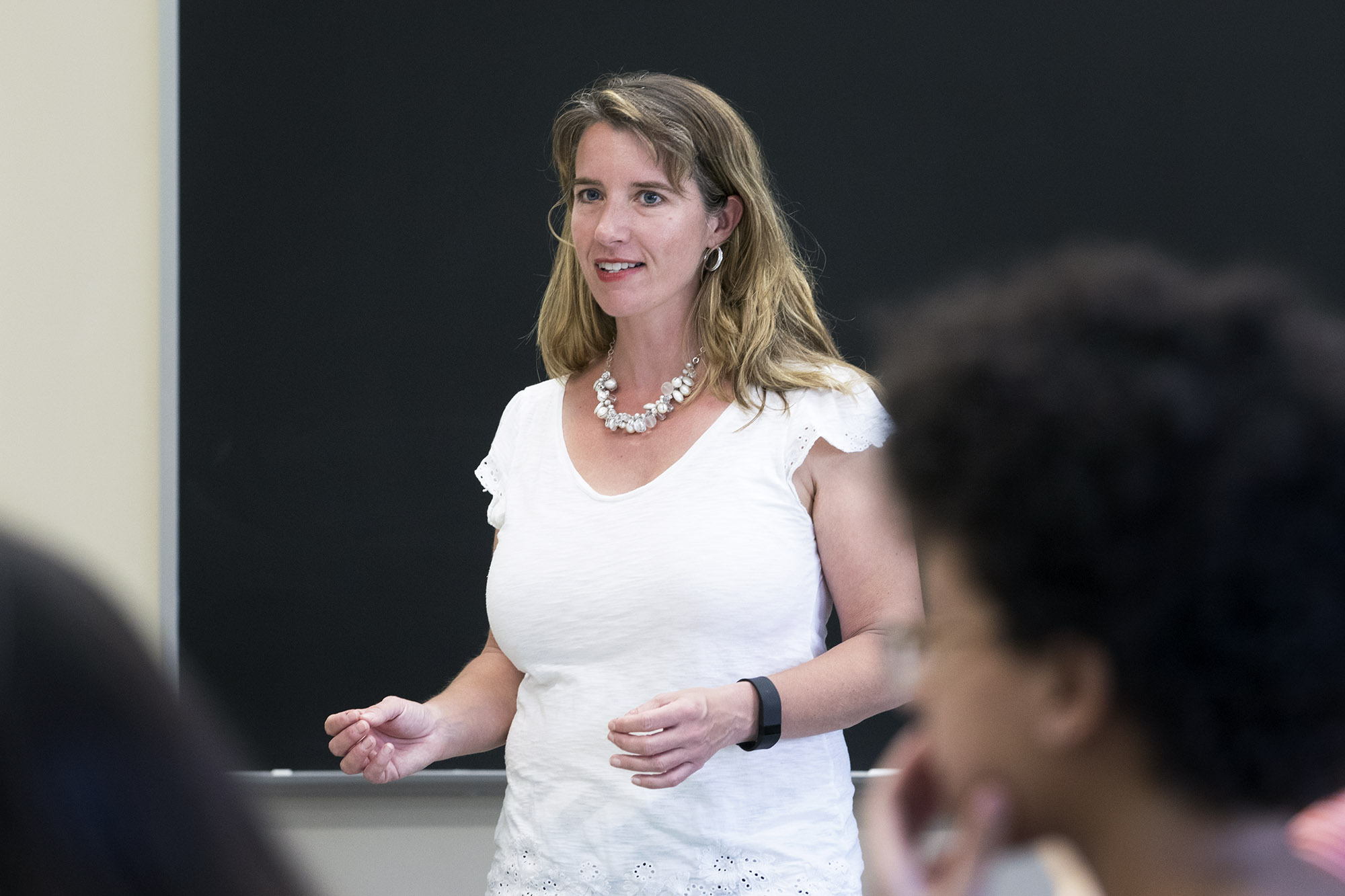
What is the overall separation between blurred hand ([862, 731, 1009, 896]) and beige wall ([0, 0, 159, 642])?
2363mm

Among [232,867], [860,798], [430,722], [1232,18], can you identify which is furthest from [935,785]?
[1232,18]

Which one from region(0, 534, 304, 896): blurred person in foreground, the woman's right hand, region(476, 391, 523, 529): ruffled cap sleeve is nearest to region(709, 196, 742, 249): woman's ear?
region(476, 391, 523, 529): ruffled cap sleeve

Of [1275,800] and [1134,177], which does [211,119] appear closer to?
[1134,177]

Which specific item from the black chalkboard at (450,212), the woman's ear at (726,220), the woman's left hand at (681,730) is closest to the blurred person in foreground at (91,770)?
the woman's left hand at (681,730)

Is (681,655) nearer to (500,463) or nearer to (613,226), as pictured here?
(500,463)

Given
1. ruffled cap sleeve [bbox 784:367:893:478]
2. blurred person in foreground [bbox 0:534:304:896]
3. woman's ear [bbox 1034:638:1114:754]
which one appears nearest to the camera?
blurred person in foreground [bbox 0:534:304:896]

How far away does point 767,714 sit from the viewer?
4.94 ft

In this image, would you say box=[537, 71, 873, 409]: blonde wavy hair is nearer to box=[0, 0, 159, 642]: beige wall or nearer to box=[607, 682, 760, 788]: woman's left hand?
box=[607, 682, 760, 788]: woman's left hand

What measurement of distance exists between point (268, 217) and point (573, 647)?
1.51 meters

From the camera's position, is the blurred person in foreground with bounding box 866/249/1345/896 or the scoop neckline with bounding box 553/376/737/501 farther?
the scoop neckline with bounding box 553/376/737/501

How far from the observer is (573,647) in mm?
1629

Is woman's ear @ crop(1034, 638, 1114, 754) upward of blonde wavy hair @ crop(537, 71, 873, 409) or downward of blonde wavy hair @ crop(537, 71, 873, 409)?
downward

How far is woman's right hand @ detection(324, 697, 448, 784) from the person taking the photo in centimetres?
156

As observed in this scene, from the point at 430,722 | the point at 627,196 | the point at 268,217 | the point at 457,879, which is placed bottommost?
the point at 457,879
